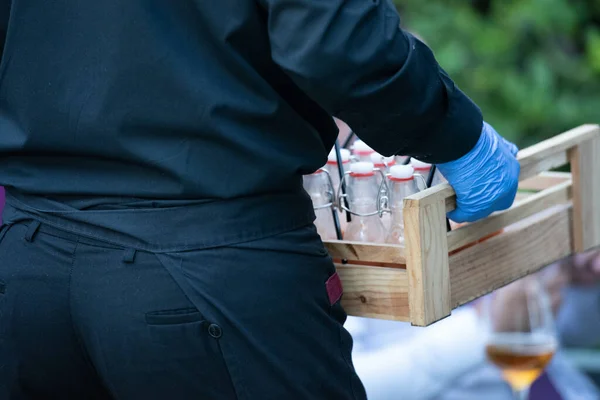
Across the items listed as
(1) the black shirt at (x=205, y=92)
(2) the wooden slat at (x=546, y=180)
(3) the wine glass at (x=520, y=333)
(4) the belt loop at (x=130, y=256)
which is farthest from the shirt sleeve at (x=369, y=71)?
(3) the wine glass at (x=520, y=333)

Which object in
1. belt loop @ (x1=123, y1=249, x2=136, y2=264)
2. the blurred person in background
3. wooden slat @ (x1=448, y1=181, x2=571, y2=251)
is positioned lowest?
the blurred person in background

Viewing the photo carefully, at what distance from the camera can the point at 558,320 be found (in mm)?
3066

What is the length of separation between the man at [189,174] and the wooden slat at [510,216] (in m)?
0.17

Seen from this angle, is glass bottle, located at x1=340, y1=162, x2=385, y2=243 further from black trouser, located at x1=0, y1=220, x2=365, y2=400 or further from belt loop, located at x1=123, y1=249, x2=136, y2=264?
belt loop, located at x1=123, y1=249, x2=136, y2=264

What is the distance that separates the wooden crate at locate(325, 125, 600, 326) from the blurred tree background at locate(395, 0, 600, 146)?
2185mm

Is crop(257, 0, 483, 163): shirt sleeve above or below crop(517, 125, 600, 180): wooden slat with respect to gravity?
above

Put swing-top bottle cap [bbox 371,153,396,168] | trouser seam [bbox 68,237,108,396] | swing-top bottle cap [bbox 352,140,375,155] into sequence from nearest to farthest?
trouser seam [bbox 68,237,108,396], swing-top bottle cap [bbox 371,153,396,168], swing-top bottle cap [bbox 352,140,375,155]

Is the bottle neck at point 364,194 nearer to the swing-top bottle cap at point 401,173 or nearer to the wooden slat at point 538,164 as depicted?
the swing-top bottle cap at point 401,173

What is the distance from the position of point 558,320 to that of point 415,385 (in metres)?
0.74

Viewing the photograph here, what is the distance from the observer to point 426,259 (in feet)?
4.78

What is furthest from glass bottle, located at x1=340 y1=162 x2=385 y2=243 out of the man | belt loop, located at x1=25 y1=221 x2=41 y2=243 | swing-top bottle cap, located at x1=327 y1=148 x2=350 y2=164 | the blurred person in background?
the blurred person in background

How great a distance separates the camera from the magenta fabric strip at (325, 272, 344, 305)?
1.45 m

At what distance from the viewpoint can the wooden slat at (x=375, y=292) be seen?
1.51m

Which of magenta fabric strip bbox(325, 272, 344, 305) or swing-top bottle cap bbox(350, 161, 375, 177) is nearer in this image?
magenta fabric strip bbox(325, 272, 344, 305)
